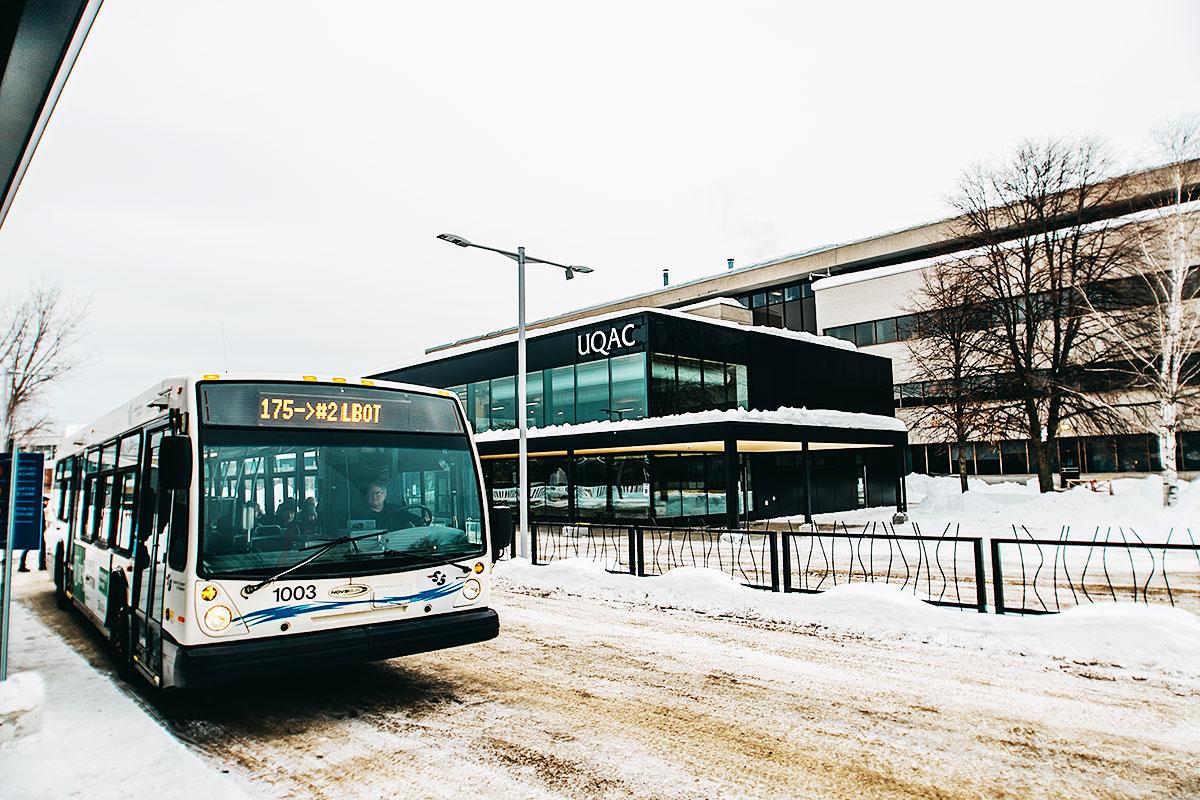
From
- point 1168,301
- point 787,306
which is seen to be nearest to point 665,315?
point 1168,301

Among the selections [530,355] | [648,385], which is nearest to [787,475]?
[648,385]

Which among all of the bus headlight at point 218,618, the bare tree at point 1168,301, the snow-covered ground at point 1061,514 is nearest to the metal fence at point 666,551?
the snow-covered ground at point 1061,514

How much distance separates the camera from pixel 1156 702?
6.49m

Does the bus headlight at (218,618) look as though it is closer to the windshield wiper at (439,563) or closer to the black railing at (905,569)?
the windshield wiper at (439,563)

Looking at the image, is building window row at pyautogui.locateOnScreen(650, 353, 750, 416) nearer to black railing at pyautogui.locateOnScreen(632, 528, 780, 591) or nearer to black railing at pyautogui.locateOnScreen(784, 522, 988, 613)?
black railing at pyautogui.locateOnScreen(632, 528, 780, 591)

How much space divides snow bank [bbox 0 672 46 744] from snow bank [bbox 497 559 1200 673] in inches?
307

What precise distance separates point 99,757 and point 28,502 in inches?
114

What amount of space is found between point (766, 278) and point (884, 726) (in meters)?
51.4

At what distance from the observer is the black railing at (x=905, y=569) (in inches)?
414

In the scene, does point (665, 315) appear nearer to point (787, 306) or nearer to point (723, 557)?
point (723, 557)

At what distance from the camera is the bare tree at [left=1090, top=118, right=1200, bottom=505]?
80.9 feet

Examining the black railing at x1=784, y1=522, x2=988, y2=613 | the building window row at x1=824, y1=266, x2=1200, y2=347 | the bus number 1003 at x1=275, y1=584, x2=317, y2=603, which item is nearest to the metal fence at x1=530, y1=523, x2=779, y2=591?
the black railing at x1=784, y1=522, x2=988, y2=613

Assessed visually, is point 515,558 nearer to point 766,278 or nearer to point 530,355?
point 530,355

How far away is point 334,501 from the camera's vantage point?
6.35 m
